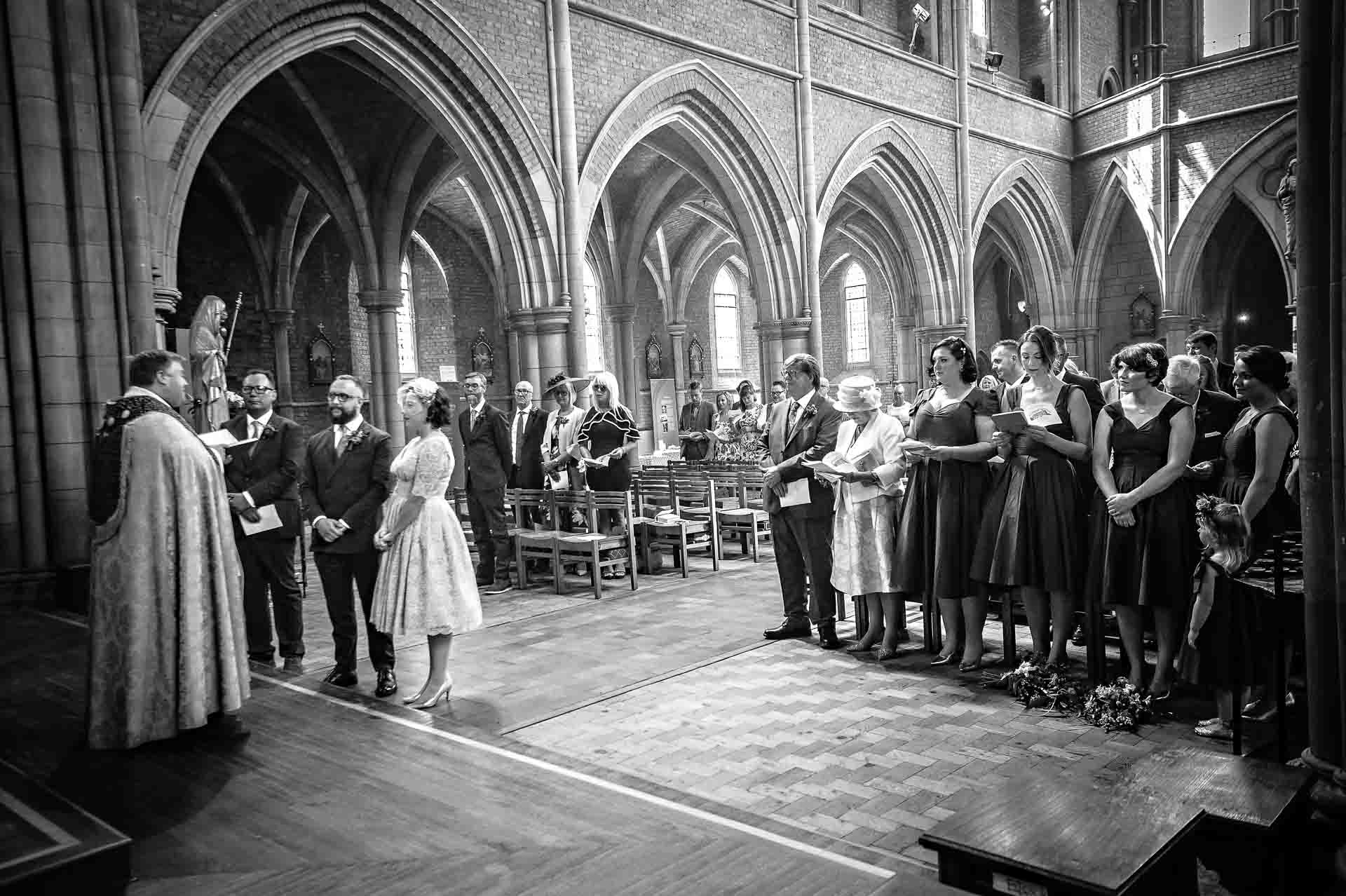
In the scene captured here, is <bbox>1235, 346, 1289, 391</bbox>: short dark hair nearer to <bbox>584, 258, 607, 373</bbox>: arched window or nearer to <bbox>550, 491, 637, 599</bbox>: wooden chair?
<bbox>550, 491, 637, 599</bbox>: wooden chair

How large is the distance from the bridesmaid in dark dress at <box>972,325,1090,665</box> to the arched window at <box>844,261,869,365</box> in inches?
814

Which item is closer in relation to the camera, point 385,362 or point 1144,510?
point 1144,510

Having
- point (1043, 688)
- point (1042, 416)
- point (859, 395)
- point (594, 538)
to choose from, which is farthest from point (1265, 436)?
point (594, 538)

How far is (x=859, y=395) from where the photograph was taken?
5.27m

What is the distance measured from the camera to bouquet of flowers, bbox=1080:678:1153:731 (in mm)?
4078

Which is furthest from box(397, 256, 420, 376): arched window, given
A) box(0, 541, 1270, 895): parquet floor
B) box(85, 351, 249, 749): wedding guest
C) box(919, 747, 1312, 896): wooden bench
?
box(919, 747, 1312, 896): wooden bench

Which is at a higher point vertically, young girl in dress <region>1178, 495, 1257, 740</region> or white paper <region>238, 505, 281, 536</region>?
white paper <region>238, 505, 281, 536</region>

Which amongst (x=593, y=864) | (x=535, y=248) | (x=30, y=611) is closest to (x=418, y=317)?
(x=535, y=248)

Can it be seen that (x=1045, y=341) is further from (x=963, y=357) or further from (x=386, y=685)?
(x=386, y=685)

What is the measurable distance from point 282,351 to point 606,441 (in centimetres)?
1079

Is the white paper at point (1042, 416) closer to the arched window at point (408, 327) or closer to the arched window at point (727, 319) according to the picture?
the arched window at point (408, 327)

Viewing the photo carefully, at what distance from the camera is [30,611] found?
6242 millimetres

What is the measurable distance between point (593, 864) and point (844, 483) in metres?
3.06

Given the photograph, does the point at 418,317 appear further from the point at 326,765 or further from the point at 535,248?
the point at 326,765
